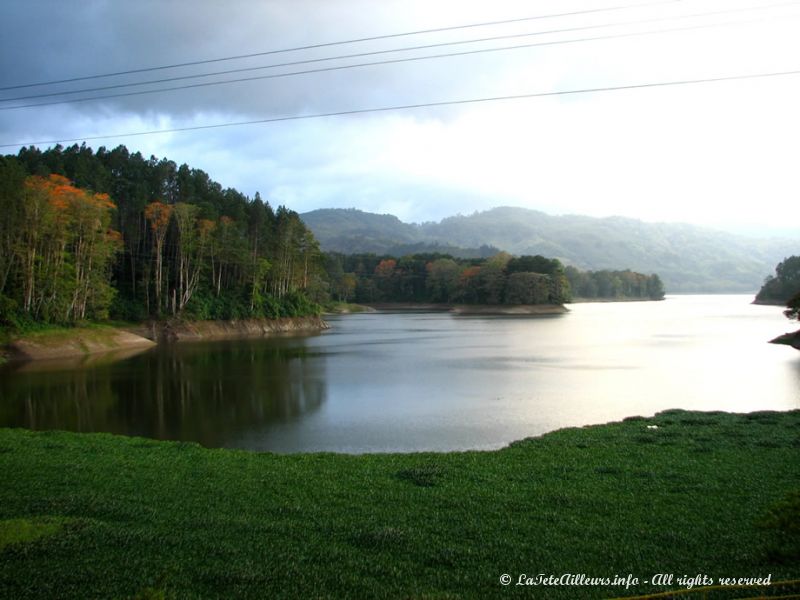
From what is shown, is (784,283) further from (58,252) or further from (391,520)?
(391,520)

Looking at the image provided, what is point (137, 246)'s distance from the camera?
170 ft

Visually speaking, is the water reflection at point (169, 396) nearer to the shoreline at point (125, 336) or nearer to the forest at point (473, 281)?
the shoreline at point (125, 336)

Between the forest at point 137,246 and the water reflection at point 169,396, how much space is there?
25.8 feet

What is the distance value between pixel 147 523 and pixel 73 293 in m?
36.8

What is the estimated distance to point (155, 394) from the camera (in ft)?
71.3

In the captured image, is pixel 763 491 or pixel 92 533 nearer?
pixel 92 533

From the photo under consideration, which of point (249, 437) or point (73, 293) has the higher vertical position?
point (73, 293)

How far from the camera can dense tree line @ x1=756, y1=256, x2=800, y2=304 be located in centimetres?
8838

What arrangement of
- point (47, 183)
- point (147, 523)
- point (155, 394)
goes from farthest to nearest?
point (47, 183) < point (155, 394) < point (147, 523)

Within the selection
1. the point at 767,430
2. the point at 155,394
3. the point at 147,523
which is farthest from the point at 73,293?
the point at 767,430

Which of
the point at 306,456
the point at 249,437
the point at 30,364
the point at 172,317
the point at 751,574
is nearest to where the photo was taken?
the point at 751,574

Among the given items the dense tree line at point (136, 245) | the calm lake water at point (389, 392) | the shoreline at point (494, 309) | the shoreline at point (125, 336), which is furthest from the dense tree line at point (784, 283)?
the shoreline at point (125, 336)

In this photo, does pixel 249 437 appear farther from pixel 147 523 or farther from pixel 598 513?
pixel 598 513

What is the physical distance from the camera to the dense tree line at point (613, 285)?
140625mm
